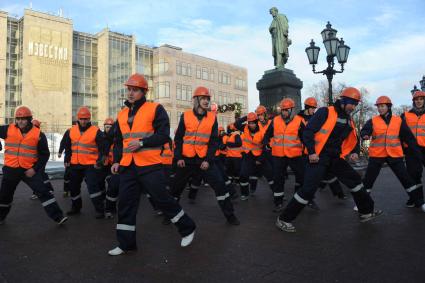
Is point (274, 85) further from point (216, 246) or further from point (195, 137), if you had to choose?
point (216, 246)

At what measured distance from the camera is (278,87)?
16484 millimetres

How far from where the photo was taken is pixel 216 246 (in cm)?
477

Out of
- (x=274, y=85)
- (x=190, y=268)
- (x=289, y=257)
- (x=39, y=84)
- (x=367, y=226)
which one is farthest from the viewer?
(x=39, y=84)

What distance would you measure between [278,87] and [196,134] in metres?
10.8

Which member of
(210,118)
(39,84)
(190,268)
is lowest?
(190,268)

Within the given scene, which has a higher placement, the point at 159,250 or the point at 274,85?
the point at 274,85

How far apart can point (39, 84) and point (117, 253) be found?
52.3m

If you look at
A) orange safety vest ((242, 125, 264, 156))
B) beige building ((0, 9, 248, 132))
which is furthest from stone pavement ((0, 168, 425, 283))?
beige building ((0, 9, 248, 132))

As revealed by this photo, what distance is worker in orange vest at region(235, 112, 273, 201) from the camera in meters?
8.83

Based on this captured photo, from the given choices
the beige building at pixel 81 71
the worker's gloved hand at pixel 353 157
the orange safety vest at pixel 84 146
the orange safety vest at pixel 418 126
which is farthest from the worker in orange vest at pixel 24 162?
the beige building at pixel 81 71

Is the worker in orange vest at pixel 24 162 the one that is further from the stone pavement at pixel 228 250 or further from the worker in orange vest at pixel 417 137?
the worker in orange vest at pixel 417 137

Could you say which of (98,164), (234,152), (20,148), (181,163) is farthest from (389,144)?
(20,148)

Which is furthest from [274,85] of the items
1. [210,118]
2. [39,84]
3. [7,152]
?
[39,84]

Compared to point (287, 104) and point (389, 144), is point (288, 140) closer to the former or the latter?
point (287, 104)
